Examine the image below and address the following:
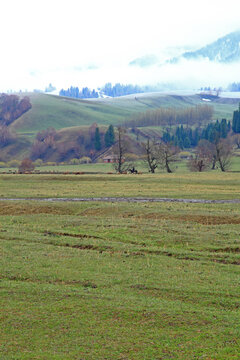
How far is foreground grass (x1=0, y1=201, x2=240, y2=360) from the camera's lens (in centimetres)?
1617

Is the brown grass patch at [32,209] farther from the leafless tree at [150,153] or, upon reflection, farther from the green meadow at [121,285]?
the leafless tree at [150,153]

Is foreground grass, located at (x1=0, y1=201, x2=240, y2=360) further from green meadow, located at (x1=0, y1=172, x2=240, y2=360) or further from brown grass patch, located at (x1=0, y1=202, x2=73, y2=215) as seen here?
brown grass patch, located at (x1=0, y1=202, x2=73, y2=215)

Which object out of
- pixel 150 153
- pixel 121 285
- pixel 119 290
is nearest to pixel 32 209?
pixel 121 285

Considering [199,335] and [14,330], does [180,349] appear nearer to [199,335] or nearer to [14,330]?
[199,335]

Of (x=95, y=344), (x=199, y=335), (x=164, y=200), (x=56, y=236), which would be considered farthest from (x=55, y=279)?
(x=164, y=200)

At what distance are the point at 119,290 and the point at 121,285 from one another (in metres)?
0.87

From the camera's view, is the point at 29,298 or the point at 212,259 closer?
the point at 29,298

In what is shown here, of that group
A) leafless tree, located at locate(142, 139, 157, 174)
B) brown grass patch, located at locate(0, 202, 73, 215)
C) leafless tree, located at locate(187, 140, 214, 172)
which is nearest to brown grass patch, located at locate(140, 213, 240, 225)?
brown grass patch, located at locate(0, 202, 73, 215)

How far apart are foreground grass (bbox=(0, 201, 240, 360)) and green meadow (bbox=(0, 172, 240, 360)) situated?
0.06 meters

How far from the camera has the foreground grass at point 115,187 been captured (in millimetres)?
63344

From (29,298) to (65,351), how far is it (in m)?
5.72

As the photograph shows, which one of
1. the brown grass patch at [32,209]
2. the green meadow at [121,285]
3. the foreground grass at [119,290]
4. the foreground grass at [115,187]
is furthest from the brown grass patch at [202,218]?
the foreground grass at [115,187]

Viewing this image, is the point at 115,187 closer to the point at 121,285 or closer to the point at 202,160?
the point at 121,285

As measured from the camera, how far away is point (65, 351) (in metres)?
15.7
